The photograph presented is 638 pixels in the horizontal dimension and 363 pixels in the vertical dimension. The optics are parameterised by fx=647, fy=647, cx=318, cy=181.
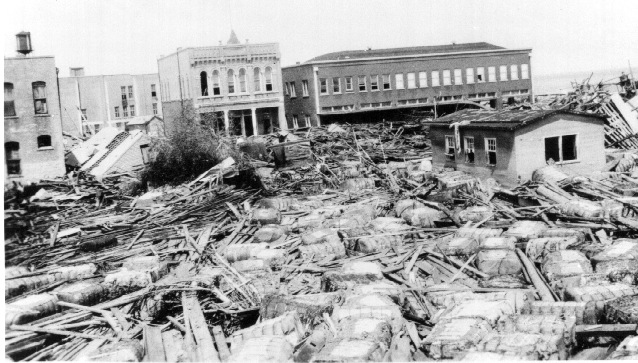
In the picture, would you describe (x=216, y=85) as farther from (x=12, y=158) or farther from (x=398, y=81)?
(x=12, y=158)

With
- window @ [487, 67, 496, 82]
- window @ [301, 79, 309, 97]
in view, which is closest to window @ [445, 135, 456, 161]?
window @ [301, 79, 309, 97]

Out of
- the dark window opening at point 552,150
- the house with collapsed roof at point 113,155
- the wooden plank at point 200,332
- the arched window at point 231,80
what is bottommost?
the wooden plank at point 200,332

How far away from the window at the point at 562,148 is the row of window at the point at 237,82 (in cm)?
2872

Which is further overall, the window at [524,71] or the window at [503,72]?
the window at [524,71]

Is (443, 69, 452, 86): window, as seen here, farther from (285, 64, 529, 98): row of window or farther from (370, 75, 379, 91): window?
(370, 75, 379, 91): window

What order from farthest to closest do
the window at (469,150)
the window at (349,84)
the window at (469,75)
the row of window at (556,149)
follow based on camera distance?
the window at (469,75) < the window at (349,84) < the window at (469,150) < the row of window at (556,149)

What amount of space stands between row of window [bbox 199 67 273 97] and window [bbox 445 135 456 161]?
930 inches

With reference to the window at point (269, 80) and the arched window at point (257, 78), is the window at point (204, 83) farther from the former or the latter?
the window at point (269, 80)

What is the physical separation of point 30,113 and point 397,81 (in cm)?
3769

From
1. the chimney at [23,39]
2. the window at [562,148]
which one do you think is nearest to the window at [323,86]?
the window at [562,148]

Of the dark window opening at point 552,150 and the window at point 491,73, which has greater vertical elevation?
the window at point 491,73

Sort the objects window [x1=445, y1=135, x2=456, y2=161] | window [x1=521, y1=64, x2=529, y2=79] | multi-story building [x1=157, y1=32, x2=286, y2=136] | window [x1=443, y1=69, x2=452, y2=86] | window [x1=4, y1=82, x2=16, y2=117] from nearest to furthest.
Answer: window [x1=4, y1=82, x2=16, y2=117]
window [x1=445, y1=135, x2=456, y2=161]
multi-story building [x1=157, y1=32, x2=286, y2=136]
window [x1=443, y1=69, x2=452, y2=86]
window [x1=521, y1=64, x2=529, y2=79]

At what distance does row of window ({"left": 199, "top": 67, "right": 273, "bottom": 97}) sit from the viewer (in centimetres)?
4959

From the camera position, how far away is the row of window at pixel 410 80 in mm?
51844
